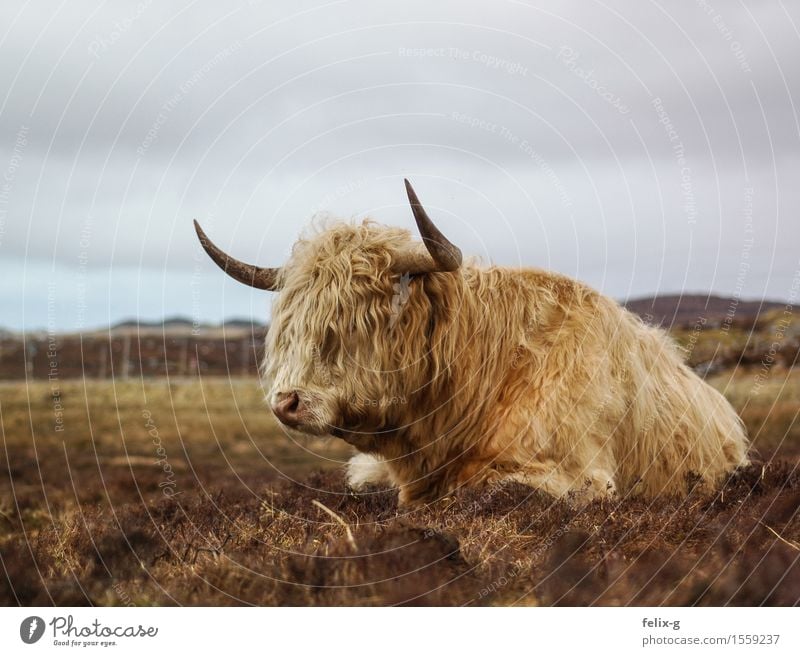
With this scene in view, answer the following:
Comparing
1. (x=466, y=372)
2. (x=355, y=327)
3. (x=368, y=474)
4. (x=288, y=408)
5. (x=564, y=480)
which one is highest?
(x=355, y=327)

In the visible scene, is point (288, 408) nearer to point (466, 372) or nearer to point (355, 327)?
point (355, 327)

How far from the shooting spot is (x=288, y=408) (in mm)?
6059

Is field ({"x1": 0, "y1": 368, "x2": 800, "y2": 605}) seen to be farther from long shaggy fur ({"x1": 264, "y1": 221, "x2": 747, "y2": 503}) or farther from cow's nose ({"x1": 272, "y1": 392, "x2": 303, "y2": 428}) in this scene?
Answer: cow's nose ({"x1": 272, "y1": 392, "x2": 303, "y2": 428})

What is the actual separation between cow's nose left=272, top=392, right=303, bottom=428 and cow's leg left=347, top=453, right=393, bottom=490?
6.06ft

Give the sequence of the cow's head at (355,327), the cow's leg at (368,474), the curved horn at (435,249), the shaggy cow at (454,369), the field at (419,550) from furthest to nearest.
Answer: the cow's leg at (368,474) → the shaggy cow at (454,369) → the cow's head at (355,327) → the curved horn at (435,249) → the field at (419,550)

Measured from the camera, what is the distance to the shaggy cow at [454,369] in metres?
6.44

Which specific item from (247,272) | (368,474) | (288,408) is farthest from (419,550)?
(368,474)

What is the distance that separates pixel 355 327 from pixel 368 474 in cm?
206

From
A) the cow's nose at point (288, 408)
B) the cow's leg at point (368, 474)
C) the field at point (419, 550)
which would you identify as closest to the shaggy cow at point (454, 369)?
the cow's nose at point (288, 408)

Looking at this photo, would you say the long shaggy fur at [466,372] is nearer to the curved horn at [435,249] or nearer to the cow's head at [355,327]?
the cow's head at [355,327]

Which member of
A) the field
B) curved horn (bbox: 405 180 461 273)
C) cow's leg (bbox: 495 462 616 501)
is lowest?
the field

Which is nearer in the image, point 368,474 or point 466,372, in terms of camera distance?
point 466,372

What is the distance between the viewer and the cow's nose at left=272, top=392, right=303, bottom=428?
6039mm

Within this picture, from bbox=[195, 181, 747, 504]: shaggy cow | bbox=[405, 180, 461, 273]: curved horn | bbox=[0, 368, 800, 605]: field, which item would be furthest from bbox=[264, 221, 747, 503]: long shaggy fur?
bbox=[0, 368, 800, 605]: field
